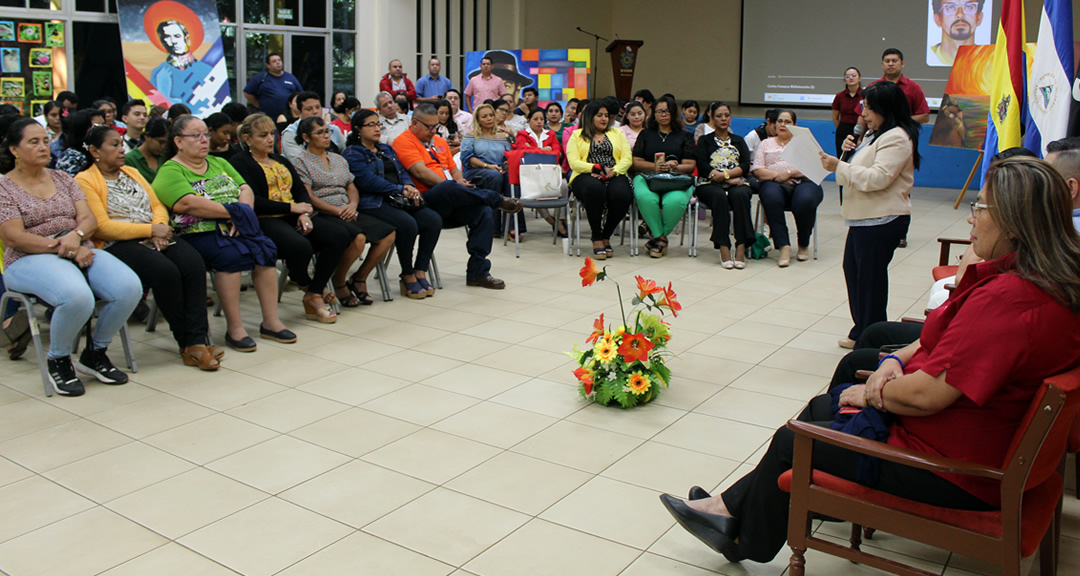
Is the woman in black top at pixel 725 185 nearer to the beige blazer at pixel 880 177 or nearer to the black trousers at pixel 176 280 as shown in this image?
the beige blazer at pixel 880 177

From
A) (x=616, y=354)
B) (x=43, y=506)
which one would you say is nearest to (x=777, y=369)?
(x=616, y=354)

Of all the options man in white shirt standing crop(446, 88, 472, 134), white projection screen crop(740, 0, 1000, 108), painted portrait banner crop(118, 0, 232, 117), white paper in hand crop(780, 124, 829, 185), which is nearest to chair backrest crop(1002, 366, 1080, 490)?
white paper in hand crop(780, 124, 829, 185)

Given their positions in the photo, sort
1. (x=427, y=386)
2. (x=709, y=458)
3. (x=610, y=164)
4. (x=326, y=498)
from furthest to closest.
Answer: (x=610, y=164), (x=427, y=386), (x=709, y=458), (x=326, y=498)

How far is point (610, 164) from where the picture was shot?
7309mm

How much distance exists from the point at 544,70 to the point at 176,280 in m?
8.89

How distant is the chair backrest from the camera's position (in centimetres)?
184

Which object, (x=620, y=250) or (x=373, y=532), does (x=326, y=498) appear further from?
(x=620, y=250)

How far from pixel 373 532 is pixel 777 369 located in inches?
94.6

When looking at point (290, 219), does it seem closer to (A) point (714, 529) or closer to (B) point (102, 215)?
(B) point (102, 215)

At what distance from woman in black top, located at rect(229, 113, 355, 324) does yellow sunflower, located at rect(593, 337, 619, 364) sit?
1932 millimetres

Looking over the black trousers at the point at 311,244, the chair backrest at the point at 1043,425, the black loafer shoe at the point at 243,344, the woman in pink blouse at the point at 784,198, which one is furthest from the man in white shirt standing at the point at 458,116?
the chair backrest at the point at 1043,425

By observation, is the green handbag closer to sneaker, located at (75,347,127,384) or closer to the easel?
the easel

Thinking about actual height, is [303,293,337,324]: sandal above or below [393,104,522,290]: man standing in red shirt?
below

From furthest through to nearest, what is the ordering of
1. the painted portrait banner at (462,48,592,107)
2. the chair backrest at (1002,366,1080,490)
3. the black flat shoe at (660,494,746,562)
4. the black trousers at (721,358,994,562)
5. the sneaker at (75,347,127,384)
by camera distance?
the painted portrait banner at (462,48,592,107)
the sneaker at (75,347,127,384)
the black flat shoe at (660,494,746,562)
the black trousers at (721,358,994,562)
the chair backrest at (1002,366,1080,490)
